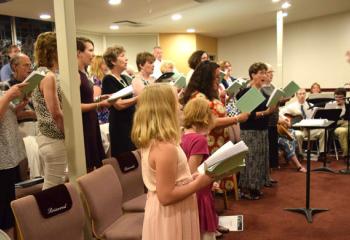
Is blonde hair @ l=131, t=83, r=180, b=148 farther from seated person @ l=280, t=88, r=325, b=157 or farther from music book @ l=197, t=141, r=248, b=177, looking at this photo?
seated person @ l=280, t=88, r=325, b=157

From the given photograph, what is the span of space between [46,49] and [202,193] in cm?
135

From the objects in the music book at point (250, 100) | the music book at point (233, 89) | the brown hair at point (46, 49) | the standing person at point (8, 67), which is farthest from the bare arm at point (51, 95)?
the standing person at point (8, 67)

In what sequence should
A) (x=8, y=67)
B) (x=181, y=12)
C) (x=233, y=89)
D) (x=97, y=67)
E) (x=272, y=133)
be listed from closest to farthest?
(x=233, y=89) < (x=97, y=67) < (x=272, y=133) < (x=8, y=67) < (x=181, y=12)

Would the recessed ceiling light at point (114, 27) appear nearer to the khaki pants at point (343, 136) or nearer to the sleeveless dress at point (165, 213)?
the khaki pants at point (343, 136)

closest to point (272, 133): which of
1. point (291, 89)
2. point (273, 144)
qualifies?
point (273, 144)

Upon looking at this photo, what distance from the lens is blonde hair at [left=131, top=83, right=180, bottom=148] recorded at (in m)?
1.52

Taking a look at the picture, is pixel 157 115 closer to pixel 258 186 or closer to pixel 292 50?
pixel 258 186

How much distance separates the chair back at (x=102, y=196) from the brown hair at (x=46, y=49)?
777 millimetres

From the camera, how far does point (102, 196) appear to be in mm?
2164

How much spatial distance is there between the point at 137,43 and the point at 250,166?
21.8 ft

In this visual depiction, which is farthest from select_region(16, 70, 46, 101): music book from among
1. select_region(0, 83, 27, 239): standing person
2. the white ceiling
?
the white ceiling

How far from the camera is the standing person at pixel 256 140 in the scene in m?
3.68

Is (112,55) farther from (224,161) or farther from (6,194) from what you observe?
(224,161)

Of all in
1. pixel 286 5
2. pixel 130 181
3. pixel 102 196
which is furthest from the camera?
pixel 286 5
